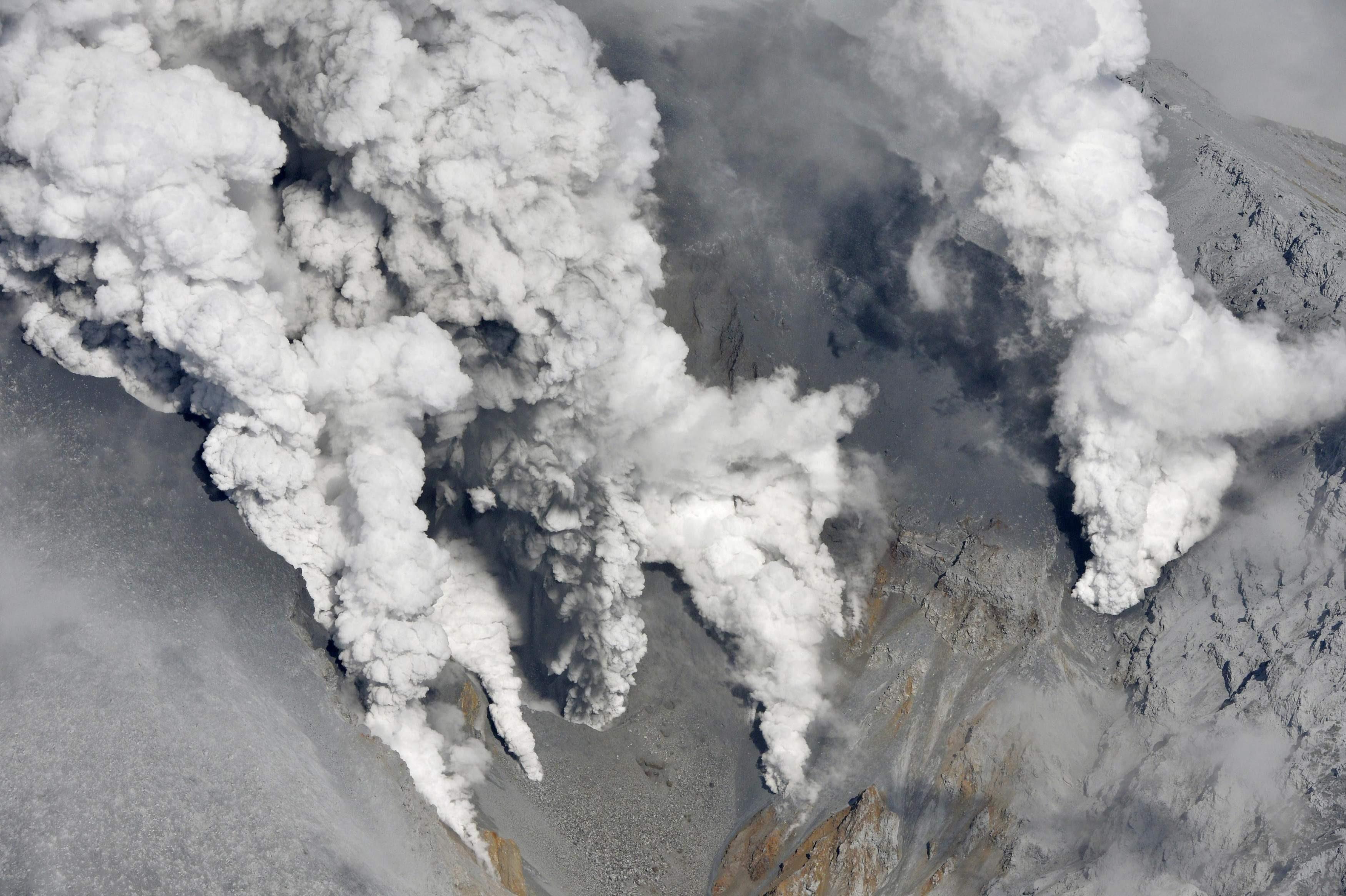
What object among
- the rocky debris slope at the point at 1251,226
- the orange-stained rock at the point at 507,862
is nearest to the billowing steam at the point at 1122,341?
the rocky debris slope at the point at 1251,226

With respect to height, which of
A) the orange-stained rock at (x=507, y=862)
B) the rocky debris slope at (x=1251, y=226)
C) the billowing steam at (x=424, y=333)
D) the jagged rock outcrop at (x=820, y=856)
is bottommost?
the orange-stained rock at (x=507, y=862)

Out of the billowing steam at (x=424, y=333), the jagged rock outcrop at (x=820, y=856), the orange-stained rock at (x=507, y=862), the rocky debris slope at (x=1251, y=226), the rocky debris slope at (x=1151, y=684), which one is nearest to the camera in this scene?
the billowing steam at (x=424, y=333)

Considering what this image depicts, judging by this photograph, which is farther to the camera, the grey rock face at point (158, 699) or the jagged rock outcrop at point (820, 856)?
the jagged rock outcrop at point (820, 856)

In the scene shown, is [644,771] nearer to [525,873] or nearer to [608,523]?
[525,873]

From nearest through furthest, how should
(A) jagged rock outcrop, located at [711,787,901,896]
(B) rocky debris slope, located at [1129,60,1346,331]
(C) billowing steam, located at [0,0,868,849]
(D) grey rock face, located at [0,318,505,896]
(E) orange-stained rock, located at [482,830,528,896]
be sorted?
(D) grey rock face, located at [0,318,505,896] < (C) billowing steam, located at [0,0,868,849] < (E) orange-stained rock, located at [482,830,528,896] < (A) jagged rock outcrop, located at [711,787,901,896] < (B) rocky debris slope, located at [1129,60,1346,331]

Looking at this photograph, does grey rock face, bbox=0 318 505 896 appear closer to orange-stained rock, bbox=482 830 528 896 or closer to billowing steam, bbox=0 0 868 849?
orange-stained rock, bbox=482 830 528 896

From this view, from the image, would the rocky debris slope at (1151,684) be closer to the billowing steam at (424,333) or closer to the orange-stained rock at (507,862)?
the billowing steam at (424,333)

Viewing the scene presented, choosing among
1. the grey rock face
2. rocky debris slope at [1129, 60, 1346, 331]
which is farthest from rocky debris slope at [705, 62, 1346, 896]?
the grey rock face

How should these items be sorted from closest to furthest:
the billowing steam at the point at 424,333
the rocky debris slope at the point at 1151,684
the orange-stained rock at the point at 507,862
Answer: the billowing steam at the point at 424,333, the orange-stained rock at the point at 507,862, the rocky debris slope at the point at 1151,684

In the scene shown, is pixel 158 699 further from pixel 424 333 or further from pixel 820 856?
pixel 820 856
